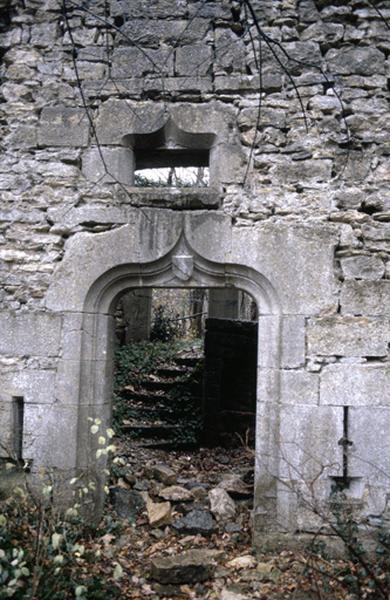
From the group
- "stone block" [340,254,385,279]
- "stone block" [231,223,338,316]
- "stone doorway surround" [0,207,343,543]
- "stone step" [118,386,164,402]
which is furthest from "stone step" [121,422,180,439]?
"stone block" [340,254,385,279]

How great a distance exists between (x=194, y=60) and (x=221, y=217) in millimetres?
1446

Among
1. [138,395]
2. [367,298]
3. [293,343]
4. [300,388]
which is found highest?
[367,298]

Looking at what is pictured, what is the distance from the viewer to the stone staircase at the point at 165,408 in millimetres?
7863

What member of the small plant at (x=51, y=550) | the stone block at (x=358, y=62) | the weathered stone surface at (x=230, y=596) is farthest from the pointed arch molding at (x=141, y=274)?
the stone block at (x=358, y=62)

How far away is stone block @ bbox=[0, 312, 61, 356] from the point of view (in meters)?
4.45

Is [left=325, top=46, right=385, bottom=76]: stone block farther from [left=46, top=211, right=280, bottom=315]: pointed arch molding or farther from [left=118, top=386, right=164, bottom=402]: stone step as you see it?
[left=118, top=386, right=164, bottom=402]: stone step

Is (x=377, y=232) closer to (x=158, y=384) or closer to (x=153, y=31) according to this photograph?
(x=153, y=31)

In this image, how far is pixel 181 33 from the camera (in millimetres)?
4566

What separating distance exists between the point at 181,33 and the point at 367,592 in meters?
4.67

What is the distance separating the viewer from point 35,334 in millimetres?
4457

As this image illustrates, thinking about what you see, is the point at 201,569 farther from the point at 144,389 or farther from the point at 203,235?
the point at 144,389

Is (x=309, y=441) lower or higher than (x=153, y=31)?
lower

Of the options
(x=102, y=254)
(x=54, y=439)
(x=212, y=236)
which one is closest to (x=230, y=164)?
(x=212, y=236)

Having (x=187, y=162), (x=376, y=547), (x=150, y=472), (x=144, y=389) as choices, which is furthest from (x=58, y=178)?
(x=144, y=389)
